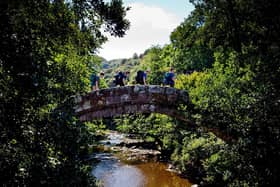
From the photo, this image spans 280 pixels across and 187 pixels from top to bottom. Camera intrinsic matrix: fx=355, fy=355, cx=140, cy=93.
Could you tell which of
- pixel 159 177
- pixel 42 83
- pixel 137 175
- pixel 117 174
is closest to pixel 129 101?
pixel 42 83

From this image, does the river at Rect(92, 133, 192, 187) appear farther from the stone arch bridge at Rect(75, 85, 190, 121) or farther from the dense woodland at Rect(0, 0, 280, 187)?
the dense woodland at Rect(0, 0, 280, 187)

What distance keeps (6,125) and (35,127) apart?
2.14 feet

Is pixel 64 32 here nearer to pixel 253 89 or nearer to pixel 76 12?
pixel 76 12

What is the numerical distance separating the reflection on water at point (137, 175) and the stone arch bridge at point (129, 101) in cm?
893

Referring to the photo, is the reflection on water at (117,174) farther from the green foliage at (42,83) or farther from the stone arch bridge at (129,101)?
the green foliage at (42,83)

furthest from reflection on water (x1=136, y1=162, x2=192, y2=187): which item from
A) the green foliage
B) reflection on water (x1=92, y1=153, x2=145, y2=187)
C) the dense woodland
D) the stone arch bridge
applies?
the green foliage

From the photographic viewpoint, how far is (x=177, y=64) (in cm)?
4050

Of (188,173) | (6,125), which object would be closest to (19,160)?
(6,125)

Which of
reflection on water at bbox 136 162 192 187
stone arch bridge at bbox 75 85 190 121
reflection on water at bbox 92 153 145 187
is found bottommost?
reflection on water at bbox 92 153 145 187

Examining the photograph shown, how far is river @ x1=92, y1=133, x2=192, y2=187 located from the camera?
21062 millimetres

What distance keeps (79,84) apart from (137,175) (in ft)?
53.5

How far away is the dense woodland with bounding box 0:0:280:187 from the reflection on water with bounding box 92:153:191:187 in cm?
969

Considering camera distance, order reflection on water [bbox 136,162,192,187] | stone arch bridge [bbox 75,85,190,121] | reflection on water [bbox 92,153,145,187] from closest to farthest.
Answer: stone arch bridge [bbox 75,85,190,121]
reflection on water [bbox 136,162,192,187]
reflection on water [bbox 92,153,145,187]

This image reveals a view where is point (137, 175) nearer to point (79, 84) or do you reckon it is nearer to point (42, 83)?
point (79, 84)
